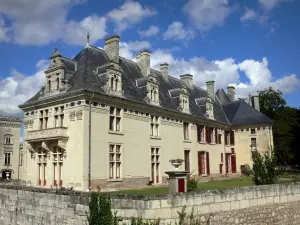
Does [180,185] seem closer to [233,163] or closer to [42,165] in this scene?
[42,165]

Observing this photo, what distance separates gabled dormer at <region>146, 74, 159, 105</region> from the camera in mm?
22250

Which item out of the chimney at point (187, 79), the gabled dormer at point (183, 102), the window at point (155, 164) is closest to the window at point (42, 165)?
the window at point (155, 164)

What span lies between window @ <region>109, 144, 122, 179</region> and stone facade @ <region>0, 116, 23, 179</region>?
28816 mm

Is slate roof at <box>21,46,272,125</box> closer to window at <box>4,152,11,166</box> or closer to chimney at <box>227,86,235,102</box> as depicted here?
chimney at <box>227,86,235,102</box>

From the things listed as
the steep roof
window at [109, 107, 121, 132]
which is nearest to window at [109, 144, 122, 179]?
window at [109, 107, 121, 132]

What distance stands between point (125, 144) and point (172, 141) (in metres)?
5.51

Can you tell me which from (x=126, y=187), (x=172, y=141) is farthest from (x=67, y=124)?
(x=172, y=141)

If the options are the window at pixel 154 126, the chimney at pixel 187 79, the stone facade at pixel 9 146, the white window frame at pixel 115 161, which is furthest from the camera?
the stone facade at pixel 9 146

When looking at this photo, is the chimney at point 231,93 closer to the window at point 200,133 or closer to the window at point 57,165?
the window at point 200,133

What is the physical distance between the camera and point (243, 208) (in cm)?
1089

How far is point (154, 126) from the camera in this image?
74.1ft

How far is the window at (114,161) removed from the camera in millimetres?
18734

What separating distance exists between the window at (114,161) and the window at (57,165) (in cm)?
281

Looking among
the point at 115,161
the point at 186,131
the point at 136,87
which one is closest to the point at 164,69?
the point at 186,131
